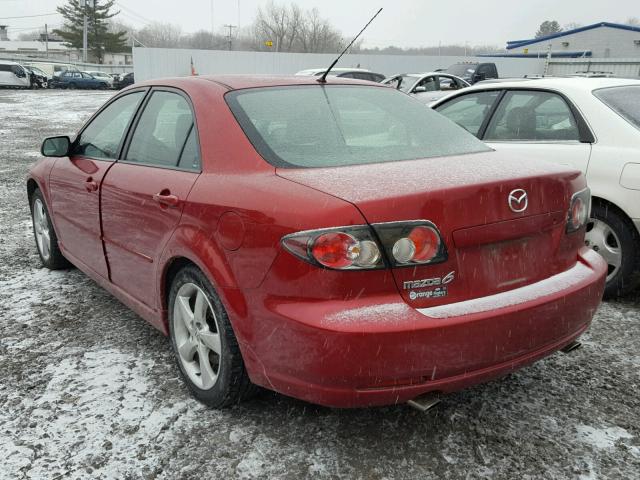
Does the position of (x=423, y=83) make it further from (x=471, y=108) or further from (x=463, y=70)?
(x=471, y=108)

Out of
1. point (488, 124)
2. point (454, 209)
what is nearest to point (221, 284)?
point (454, 209)

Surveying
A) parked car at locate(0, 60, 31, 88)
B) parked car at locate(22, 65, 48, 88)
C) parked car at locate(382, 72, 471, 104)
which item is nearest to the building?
parked car at locate(22, 65, 48, 88)

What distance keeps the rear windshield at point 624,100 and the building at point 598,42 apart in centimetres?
5759

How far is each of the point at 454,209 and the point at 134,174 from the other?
1.75 m

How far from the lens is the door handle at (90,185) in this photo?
3.58m

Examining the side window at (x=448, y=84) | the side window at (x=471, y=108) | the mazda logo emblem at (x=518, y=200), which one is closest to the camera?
the mazda logo emblem at (x=518, y=200)

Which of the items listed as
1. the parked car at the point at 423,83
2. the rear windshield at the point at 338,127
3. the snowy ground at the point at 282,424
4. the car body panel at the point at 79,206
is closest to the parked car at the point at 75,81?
the parked car at the point at 423,83

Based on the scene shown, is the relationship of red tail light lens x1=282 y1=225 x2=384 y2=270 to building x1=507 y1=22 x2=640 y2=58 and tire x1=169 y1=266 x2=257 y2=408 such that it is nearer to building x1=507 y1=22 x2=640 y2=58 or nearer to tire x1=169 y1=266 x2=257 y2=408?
tire x1=169 y1=266 x2=257 y2=408

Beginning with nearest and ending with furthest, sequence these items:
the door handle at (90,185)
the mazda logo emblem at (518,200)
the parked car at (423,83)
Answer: the mazda logo emblem at (518,200), the door handle at (90,185), the parked car at (423,83)

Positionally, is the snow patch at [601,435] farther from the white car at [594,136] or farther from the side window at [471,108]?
the side window at [471,108]

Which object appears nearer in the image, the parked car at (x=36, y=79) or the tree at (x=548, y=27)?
the parked car at (x=36, y=79)

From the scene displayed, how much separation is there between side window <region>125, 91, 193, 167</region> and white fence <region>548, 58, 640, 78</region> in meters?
19.7

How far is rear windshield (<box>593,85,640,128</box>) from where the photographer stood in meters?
4.22

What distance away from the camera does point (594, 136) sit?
13.8 feet
